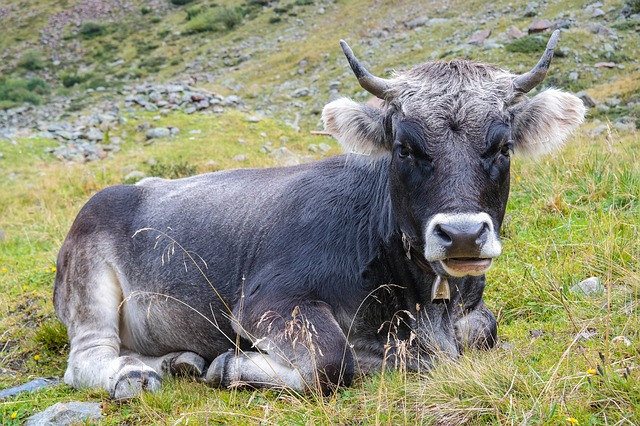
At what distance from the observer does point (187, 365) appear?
223 inches

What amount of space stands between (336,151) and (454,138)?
35.9 ft

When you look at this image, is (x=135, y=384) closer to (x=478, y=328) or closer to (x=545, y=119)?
(x=478, y=328)

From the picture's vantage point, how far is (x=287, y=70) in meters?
28.9

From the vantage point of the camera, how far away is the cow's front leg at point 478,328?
5.03m

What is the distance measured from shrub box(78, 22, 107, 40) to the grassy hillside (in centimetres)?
180

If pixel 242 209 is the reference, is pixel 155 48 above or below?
below

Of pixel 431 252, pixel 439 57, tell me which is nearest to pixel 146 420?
pixel 431 252

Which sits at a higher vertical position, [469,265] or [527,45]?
[469,265]

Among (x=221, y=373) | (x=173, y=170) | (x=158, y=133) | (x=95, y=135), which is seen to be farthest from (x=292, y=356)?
(x=95, y=135)

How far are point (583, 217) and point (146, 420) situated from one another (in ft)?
15.4

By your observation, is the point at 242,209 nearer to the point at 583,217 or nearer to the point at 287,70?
the point at 583,217

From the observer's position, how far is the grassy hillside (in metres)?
3.70

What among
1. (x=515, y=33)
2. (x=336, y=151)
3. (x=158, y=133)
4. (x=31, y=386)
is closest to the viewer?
(x=31, y=386)

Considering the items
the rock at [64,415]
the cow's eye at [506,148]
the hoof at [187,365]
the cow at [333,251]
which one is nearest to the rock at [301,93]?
the cow at [333,251]
